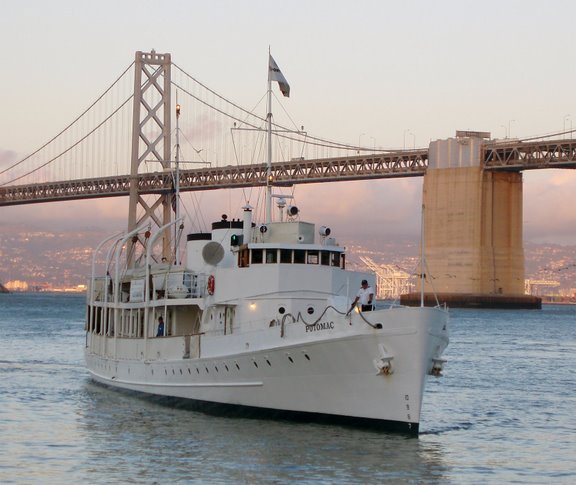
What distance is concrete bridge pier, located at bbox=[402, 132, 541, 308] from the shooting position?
122 meters

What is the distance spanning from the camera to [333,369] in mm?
24984

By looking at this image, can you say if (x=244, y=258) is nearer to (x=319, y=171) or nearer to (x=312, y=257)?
(x=312, y=257)

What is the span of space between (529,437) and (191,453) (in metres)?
8.54

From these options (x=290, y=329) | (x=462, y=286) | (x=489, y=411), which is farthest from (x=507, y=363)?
(x=462, y=286)

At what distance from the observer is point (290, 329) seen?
84.7 feet

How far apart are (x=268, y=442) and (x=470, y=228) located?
98927 mm

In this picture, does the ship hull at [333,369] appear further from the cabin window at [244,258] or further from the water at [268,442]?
the cabin window at [244,258]

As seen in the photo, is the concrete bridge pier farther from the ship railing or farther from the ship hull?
the ship hull

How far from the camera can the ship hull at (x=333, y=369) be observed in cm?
2430

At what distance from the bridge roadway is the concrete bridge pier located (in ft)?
7.49

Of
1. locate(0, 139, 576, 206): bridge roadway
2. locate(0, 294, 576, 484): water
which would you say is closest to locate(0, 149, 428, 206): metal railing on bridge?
locate(0, 139, 576, 206): bridge roadway

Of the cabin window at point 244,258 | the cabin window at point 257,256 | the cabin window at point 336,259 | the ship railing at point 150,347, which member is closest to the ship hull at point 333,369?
the ship railing at point 150,347

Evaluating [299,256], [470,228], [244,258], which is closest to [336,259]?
[299,256]

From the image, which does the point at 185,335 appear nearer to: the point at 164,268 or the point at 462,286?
the point at 164,268
